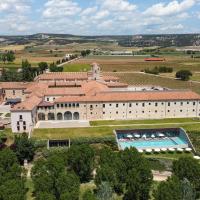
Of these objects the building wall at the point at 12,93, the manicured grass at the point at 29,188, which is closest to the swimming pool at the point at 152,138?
the manicured grass at the point at 29,188

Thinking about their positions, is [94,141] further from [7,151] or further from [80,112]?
[7,151]

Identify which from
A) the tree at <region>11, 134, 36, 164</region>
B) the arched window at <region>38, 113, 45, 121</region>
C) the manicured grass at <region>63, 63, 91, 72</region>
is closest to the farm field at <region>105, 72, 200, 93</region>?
the manicured grass at <region>63, 63, 91, 72</region>

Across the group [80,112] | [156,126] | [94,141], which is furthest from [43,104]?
[156,126]

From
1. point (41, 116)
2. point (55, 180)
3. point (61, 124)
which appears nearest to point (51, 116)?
point (41, 116)

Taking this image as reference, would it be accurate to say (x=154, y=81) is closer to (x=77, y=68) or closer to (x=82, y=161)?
(x=77, y=68)

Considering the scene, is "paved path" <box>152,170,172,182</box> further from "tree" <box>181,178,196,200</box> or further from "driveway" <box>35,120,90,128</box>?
"driveway" <box>35,120,90,128</box>

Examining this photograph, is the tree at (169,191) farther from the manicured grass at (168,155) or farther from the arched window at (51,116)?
the arched window at (51,116)
